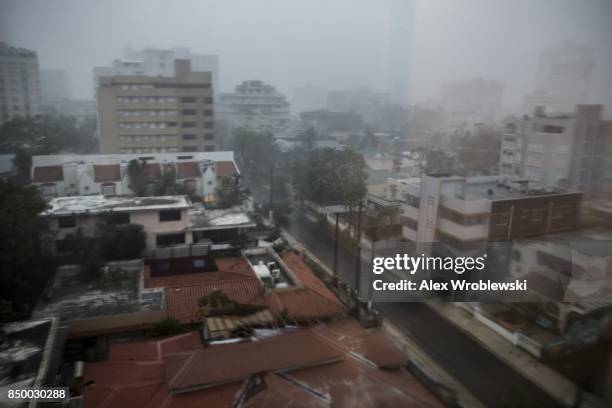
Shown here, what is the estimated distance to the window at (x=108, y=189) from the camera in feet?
22.1

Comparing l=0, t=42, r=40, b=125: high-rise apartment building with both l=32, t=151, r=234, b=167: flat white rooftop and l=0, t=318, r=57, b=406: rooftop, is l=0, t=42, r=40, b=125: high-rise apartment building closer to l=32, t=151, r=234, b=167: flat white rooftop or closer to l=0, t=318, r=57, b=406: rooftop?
l=32, t=151, r=234, b=167: flat white rooftop

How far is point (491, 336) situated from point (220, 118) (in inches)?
505

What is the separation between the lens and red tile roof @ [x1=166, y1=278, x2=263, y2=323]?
3336mm

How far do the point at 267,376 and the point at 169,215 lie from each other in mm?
3079

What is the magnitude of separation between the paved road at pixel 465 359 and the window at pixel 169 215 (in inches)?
79.0

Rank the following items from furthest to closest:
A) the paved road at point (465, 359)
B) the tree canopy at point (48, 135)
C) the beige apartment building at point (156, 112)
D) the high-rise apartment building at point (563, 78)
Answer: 1. the beige apartment building at point (156, 112)
2. the tree canopy at point (48, 135)
3. the high-rise apartment building at point (563, 78)
4. the paved road at point (465, 359)

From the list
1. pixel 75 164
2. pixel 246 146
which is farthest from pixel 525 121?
pixel 246 146

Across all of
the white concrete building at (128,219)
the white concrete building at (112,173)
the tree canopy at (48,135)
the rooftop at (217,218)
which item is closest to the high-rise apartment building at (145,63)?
the tree canopy at (48,135)

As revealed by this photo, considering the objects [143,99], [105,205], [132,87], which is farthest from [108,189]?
[132,87]

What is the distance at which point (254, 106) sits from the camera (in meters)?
15.9

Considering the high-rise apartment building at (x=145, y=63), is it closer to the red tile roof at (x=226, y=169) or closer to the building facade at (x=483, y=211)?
Result: the red tile roof at (x=226, y=169)

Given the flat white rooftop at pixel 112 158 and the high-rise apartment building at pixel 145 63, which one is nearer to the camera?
the flat white rooftop at pixel 112 158

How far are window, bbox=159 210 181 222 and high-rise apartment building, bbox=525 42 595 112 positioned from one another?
11.7 feet

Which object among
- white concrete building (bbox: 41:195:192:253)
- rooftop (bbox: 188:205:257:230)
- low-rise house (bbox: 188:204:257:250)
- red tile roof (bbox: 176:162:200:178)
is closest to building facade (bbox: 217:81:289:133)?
red tile roof (bbox: 176:162:200:178)
